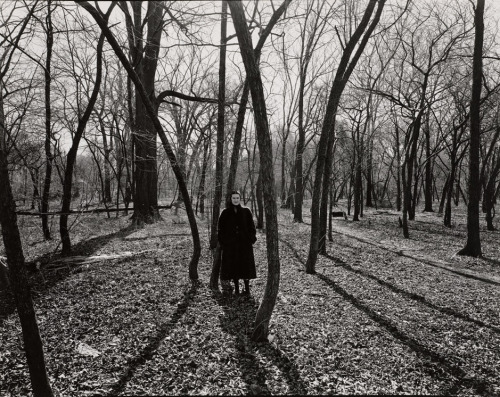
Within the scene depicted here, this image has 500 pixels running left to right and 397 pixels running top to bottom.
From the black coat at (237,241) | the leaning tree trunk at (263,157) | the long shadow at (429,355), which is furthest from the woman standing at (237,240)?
the long shadow at (429,355)

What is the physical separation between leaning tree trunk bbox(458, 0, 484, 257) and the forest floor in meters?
1.26

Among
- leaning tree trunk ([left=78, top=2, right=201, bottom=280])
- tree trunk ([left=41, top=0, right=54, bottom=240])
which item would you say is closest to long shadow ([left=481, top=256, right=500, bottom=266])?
leaning tree trunk ([left=78, top=2, right=201, bottom=280])

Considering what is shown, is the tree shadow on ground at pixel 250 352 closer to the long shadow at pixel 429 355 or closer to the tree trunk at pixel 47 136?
the long shadow at pixel 429 355

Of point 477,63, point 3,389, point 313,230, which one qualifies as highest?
point 477,63

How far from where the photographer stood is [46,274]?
7.79 metres

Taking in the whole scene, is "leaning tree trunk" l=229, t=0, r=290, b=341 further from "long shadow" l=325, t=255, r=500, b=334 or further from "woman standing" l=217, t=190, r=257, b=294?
"long shadow" l=325, t=255, r=500, b=334

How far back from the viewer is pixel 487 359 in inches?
169

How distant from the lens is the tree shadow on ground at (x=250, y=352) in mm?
3727

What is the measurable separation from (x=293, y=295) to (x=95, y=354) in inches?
143

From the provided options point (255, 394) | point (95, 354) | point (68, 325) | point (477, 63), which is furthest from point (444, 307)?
point (477, 63)

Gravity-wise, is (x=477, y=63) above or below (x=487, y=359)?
above

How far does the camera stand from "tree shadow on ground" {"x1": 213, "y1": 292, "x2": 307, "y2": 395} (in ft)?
12.2

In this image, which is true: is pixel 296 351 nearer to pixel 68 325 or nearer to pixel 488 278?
pixel 68 325

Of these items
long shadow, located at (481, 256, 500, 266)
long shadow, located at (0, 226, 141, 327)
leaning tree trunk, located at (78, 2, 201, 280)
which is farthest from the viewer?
long shadow, located at (481, 256, 500, 266)
